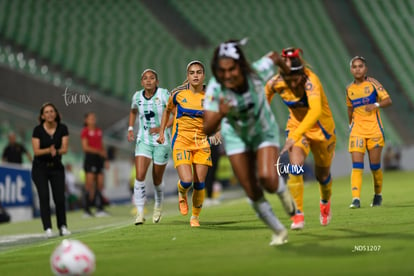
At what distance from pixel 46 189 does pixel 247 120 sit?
588 centimetres

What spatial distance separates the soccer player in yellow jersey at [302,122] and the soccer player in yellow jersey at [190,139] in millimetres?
2316

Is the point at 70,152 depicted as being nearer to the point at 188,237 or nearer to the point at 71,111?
the point at 71,111

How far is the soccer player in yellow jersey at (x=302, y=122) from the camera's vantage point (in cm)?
812

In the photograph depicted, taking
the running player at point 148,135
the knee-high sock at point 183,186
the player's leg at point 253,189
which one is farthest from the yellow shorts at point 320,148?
the running player at point 148,135

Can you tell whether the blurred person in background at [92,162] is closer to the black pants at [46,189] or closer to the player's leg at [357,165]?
the black pants at [46,189]

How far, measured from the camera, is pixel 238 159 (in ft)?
24.4

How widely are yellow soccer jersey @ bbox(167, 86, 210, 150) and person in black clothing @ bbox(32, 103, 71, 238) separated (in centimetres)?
215

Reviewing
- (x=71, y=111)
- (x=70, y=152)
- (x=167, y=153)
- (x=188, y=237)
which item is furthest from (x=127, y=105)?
(x=188, y=237)

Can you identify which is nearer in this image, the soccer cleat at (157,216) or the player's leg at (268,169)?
the player's leg at (268,169)

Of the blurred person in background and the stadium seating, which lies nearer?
the blurred person in background

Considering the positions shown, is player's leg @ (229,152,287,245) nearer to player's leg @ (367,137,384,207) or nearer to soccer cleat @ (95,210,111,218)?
player's leg @ (367,137,384,207)

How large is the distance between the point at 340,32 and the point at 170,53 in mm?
7710

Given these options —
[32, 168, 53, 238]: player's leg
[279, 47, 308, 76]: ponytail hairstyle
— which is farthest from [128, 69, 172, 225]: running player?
[279, 47, 308, 76]: ponytail hairstyle

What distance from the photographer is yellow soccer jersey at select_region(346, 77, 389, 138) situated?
1241cm
